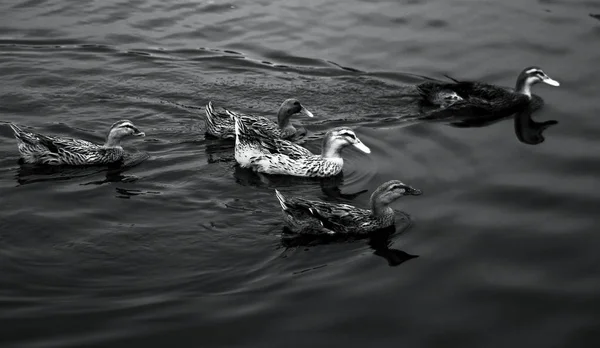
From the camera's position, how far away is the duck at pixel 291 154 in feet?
44.3

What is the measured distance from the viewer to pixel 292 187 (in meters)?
13.2

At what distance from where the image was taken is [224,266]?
10109 mm

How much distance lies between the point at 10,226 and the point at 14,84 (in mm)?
5984

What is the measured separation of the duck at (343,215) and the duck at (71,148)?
11.9 feet

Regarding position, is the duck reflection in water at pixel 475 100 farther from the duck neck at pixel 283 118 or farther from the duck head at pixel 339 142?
the duck neck at pixel 283 118

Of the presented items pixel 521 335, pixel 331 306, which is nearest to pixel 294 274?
pixel 331 306

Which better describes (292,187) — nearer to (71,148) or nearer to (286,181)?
(286,181)

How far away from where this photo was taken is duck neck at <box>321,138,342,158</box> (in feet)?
44.4

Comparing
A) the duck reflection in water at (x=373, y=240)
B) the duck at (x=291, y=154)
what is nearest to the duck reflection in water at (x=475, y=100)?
the duck at (x=291, y=154)

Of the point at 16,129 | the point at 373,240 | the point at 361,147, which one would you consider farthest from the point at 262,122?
the point at 373,240

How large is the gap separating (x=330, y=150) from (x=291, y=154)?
Result: 60 cm

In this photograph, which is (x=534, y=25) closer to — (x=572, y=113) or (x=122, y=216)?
(x=572, y=113)

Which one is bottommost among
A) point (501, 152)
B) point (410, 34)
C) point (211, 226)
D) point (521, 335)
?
point (521, 335)

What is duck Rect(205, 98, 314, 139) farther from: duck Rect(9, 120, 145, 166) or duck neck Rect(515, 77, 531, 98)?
duck neck Rect(515, 77, 531, 98)
